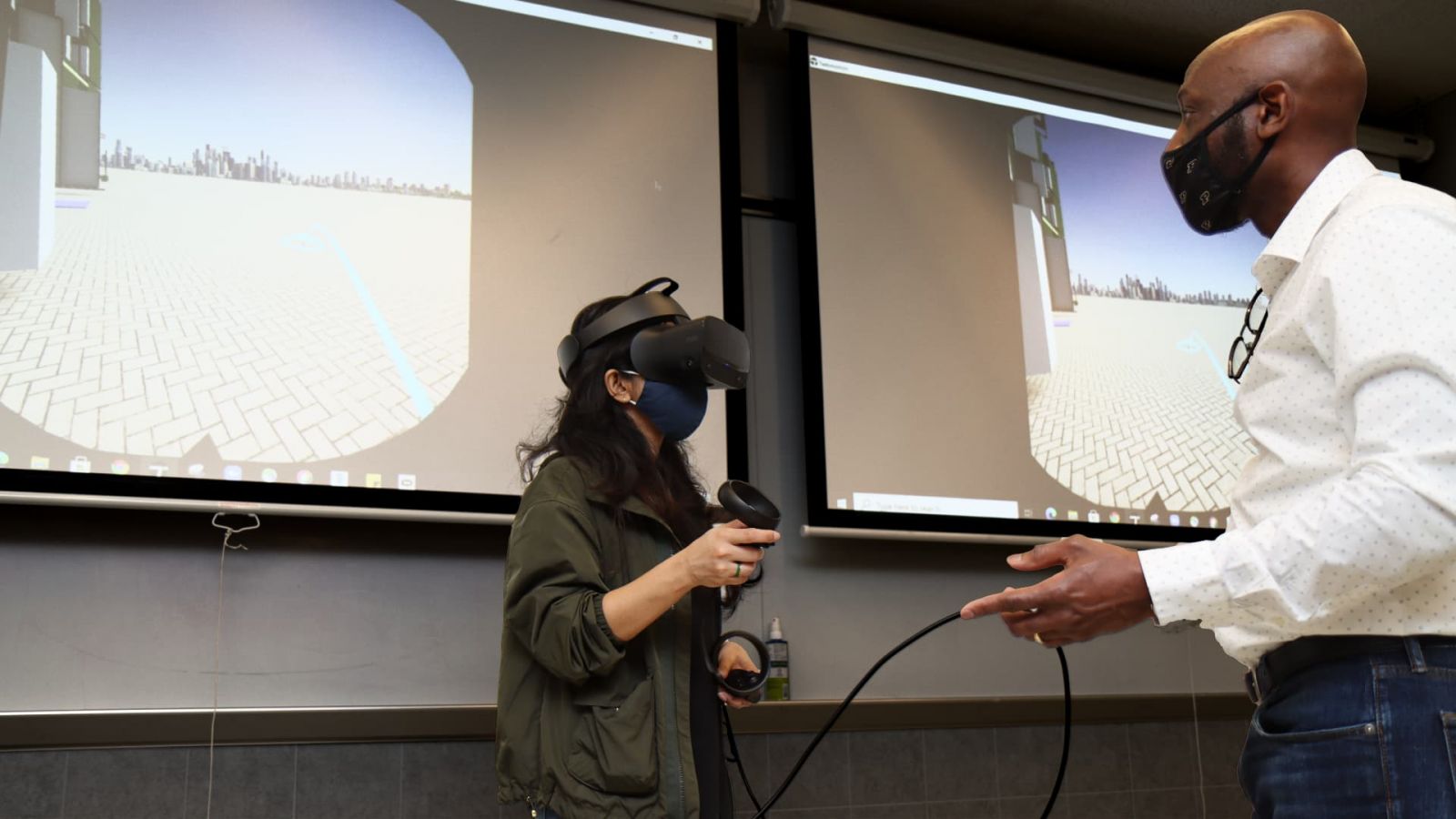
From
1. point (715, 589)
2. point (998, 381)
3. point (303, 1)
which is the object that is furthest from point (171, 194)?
point (998, 381)

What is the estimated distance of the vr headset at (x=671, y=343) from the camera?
170cm

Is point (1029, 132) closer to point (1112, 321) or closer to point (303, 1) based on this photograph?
point (1112, 321)

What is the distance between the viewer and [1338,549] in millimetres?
1033

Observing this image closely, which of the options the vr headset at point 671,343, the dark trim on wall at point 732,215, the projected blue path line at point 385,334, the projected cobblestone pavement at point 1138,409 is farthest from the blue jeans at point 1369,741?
the projected cobblestone pavement at point 1138,409

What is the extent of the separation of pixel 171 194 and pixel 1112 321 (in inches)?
102

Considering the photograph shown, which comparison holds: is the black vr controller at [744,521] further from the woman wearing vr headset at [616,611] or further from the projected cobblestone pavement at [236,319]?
the projected cobblestone pavement at [236,319]

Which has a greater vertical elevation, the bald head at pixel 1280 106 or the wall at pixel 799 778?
the bald head at pixel 1280 106

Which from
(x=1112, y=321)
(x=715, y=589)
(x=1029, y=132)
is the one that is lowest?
(x=715, y=589)

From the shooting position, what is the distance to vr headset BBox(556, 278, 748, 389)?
66.9 inches

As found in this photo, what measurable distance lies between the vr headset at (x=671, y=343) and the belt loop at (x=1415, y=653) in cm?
92

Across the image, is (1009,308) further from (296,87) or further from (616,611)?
(616,611)

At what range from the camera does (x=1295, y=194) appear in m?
1.37

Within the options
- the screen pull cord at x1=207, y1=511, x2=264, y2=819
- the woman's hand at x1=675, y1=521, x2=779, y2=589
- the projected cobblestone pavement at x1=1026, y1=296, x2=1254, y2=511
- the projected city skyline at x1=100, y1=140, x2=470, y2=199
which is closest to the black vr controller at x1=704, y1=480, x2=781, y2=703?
the woman's hand at x1=675, y1=521, x2=779, y2=589

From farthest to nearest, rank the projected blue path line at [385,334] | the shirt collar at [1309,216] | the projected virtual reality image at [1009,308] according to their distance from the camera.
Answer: the projected virtual reality image at [1009,308] → the projected blue path line at [385,334] → the shirt collar at [1309,216]
